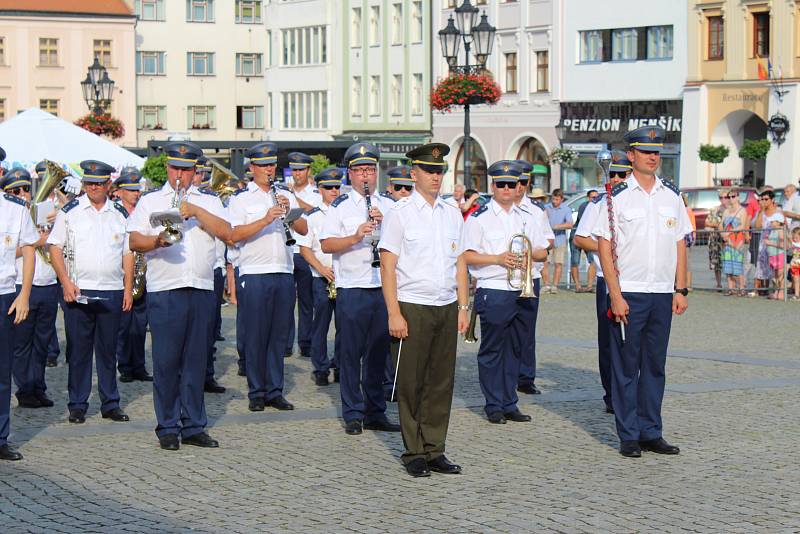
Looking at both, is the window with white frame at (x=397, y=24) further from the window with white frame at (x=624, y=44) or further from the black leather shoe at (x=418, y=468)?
the black leather shoe at (x=418, y=468)

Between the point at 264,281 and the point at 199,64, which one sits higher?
the point at 199,64

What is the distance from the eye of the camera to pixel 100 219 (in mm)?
13047

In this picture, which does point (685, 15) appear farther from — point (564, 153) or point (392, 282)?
point (392, 282)

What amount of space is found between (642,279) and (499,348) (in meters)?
1.97

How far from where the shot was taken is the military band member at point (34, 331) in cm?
1330

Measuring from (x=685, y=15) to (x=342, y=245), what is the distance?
46.3 meters

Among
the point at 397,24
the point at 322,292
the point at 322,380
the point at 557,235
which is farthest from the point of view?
the point at 397,24

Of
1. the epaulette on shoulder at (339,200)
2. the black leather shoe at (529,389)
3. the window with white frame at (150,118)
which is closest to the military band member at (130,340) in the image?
the epaulette on shoulder at (339,200)

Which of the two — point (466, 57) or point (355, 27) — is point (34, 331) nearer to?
point (466, 57)

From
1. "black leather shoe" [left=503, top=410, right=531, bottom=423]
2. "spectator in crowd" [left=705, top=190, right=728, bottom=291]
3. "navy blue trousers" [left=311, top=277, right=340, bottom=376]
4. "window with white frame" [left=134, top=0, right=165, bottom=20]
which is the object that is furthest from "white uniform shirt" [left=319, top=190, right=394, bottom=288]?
"window with white frame" [left=134, top=0, right=165, bottom=20]

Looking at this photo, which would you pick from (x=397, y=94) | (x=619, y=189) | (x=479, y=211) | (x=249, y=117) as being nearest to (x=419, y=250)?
(x=619, y=189)

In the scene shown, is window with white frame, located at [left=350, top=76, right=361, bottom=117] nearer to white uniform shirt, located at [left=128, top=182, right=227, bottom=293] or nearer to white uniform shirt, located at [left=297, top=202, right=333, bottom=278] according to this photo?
white uniform shirt, located at [left=297, top=202, right=333, bottom=278]

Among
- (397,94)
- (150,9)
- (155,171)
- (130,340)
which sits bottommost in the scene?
(130,340)

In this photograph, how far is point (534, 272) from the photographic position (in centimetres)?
1369
